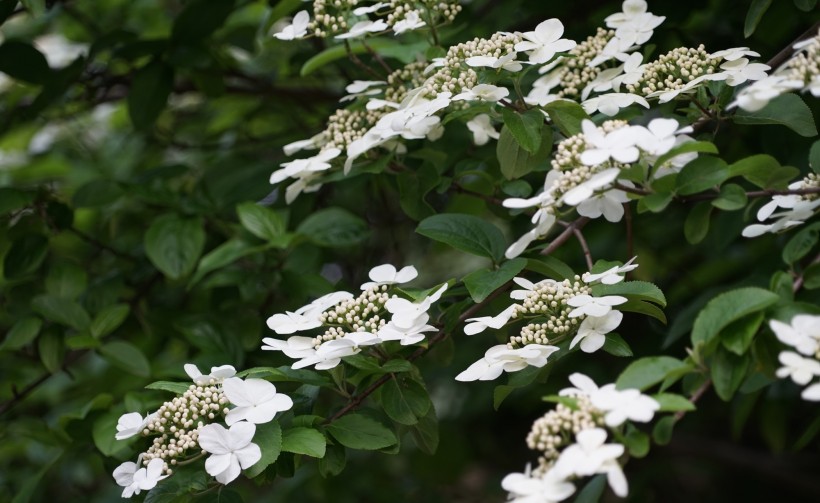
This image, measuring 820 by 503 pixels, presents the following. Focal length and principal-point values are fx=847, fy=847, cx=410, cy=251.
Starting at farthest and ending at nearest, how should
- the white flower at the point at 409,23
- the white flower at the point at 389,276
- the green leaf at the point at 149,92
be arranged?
the green leaf at the point at 149,92, the white flower at the point at 409,23, the white flower at the point at 389,276

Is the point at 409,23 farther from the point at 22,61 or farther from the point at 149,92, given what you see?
the point at 22,61

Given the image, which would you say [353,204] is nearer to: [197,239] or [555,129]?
[197,239]

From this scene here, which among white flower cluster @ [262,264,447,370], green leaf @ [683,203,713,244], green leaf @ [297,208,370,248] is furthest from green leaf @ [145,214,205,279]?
green leaf @ [683,203,713,244]

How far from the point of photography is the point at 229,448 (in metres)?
0.92

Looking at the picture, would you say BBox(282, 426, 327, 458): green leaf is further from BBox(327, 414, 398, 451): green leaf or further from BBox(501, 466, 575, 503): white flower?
BBox(501, 466, 575, 503): white flower

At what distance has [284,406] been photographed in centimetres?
95

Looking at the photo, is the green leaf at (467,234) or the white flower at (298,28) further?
the white flower at (298,28)

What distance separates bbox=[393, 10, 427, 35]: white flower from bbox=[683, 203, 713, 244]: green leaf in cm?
47

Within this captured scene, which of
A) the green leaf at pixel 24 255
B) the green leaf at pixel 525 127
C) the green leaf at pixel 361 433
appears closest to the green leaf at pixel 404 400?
the green leaf at pixel 361 433

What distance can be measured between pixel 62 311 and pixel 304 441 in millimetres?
789

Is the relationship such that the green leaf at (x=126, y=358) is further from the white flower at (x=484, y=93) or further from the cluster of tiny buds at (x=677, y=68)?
the cluster of tiny buds at (x=677, y=68)

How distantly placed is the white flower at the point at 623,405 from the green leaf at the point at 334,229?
2.89ft

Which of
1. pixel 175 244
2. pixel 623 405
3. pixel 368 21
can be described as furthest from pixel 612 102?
pixel 175 244

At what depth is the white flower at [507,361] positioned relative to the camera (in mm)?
939
